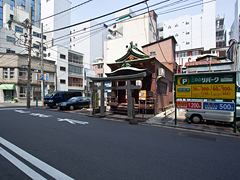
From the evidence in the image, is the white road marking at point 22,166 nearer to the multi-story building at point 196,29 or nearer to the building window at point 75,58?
the building window at point 75,58

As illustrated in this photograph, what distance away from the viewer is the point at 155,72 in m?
12.1

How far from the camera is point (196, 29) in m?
42.8

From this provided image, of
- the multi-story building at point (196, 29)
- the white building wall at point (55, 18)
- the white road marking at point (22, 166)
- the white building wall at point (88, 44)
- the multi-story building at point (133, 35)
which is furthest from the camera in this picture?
the white building wall at point (88, 44)

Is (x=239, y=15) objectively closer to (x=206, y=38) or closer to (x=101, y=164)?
(x=206, y=38)

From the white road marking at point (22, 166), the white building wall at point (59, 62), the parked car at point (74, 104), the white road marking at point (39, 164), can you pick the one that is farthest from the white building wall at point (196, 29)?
the white road marking at point (22, 166)

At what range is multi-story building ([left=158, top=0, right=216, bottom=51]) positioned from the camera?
4056 centimetres

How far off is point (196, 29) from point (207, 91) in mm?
44326

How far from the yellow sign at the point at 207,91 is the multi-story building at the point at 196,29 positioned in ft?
118

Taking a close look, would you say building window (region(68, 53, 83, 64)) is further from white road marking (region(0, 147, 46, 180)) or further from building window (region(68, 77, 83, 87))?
white road marking (region(0, 147, 46, 180))

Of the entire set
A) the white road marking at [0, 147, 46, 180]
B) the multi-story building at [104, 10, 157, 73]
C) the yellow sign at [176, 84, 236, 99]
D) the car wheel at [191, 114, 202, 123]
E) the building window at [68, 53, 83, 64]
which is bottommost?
the white road marking at [0, 147, 46, 180]

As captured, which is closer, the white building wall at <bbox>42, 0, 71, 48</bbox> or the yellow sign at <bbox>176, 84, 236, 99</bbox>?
the yellow sign at <bbox>176, 84, 236, 99</bbox>

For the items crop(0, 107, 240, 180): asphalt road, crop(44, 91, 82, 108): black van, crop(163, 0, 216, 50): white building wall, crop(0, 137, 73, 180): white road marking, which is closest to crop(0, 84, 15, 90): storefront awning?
crop(44, 91, 82, 108): black van

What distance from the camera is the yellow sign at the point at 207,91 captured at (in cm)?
716

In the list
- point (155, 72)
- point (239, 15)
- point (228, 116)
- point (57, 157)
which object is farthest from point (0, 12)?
point (239, 15)
